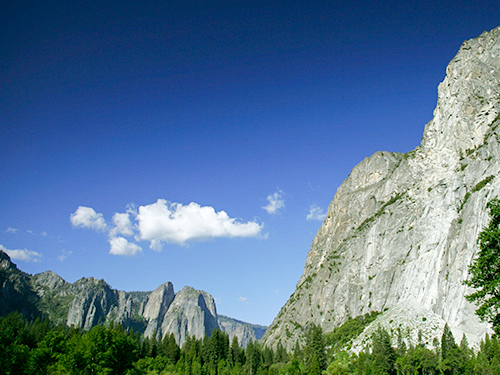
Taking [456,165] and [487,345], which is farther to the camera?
[456,165]

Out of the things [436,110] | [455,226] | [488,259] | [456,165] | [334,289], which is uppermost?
[436,110]

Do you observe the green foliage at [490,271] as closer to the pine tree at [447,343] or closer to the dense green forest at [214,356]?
the dense green forest at [214,356]

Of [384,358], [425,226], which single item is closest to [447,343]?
[384,358]

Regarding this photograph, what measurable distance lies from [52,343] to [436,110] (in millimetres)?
159234

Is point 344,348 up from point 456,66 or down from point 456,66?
down

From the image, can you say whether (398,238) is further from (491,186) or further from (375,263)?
(491,186)

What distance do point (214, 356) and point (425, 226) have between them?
84.5m

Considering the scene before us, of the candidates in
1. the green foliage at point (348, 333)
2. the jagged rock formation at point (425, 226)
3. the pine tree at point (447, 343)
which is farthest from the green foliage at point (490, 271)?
the green foliage at point (348, 333)

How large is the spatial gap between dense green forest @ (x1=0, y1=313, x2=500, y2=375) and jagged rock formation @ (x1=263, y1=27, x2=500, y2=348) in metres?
11.0

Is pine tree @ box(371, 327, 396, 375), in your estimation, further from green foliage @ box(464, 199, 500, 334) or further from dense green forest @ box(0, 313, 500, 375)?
green foliage @ box(464, 199, 500, 334)

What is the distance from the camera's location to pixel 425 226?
12700cm

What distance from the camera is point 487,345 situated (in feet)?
246

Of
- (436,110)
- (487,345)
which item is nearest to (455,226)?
(487,345)

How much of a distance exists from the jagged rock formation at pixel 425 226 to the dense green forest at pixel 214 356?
36.1 ft
